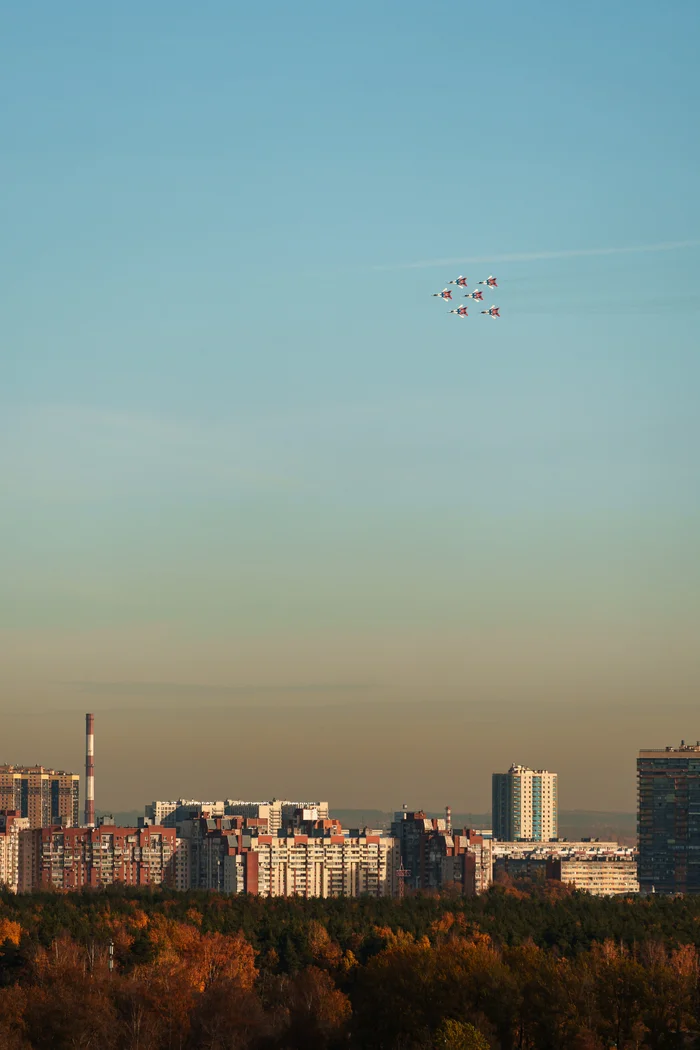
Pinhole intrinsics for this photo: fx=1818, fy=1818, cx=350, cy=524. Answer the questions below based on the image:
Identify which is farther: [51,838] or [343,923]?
[51,838]

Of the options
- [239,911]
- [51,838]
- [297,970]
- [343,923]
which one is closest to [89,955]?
[297,970]

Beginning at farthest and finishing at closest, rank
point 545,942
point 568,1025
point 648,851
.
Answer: point 648,851, point 545,942, point 568,1025

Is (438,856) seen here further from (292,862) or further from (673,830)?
(673,830)

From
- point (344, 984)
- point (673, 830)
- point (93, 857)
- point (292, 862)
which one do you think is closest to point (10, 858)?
point (93, 857)

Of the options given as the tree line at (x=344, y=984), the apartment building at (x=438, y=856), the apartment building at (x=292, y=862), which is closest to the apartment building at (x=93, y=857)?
the apartment building at (x=292, y=862)

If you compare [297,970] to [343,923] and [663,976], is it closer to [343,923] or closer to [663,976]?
[343,923]

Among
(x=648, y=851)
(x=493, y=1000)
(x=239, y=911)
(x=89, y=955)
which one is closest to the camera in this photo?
(x=493, y=1000)
